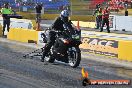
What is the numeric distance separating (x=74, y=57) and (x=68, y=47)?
1.24 feet

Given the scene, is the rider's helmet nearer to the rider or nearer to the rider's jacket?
the rider

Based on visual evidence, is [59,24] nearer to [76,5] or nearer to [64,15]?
[64,15]

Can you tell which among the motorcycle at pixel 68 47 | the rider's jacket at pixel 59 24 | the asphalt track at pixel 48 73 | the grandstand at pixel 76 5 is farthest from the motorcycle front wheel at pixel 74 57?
the grandstand at pixel 76 5

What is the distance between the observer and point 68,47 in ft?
40.3

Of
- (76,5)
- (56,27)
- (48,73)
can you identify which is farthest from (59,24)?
(76,5)

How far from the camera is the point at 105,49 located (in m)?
15.2

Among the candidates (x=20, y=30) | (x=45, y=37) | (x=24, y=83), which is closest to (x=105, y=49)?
(x=45, y=37)

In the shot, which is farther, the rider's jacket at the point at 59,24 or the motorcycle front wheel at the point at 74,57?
the rider's jacket at the point at 59,24

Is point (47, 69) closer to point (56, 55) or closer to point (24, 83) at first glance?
point (56, 55)

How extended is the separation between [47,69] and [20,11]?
36170mm

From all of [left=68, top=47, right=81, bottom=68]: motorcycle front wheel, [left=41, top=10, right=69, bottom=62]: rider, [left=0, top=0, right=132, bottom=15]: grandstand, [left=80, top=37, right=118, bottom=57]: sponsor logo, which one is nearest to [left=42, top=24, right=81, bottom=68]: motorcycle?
[left=68, top=47, right=81, bottom=68]: motorcycle front wheel

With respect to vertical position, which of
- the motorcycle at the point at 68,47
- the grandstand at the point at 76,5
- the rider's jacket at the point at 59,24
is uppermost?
the rider's jacket at the point at 59,24

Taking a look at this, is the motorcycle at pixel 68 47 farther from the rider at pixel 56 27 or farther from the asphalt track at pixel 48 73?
the asphalt track at pixel 48 73

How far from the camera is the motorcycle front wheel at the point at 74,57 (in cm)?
1193
